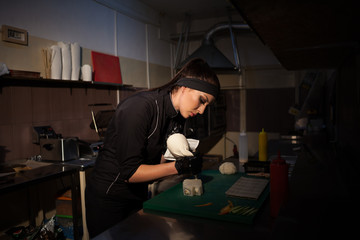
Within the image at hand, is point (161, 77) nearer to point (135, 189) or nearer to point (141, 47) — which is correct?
point (141, 47)

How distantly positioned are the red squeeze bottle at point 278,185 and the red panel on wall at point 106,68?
2818 millimetres

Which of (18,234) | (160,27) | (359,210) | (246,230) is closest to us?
(359,210)

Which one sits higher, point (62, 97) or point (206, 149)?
point (62, 97)

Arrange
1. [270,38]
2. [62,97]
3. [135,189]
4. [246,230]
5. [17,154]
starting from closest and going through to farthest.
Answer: [246,230]
[270,38]
[135,189]
[17,154]
[62,97]

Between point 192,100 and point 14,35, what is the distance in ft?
6.63

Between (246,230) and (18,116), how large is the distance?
8.03ft

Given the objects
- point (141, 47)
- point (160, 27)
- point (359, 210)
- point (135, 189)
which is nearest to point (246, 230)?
point (359, 210)

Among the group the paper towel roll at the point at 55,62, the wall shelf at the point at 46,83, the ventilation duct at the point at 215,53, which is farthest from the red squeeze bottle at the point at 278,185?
the ventilation duct at the point at 215,53

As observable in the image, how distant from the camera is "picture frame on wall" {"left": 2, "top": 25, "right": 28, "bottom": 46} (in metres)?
2.43

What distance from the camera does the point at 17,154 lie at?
2598 millimetres

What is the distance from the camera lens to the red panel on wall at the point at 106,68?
11.2 feet

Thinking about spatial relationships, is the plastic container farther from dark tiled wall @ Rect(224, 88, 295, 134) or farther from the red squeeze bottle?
dark tiled wall @ Rect(224, 88, 295, 134)

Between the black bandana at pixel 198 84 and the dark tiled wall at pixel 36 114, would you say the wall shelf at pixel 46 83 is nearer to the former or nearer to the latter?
the dark tiled wall at pixel 36 114

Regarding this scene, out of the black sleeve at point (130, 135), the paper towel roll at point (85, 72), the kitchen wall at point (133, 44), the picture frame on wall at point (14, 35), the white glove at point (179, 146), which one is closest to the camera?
the black sleeve at point (130, 135)
